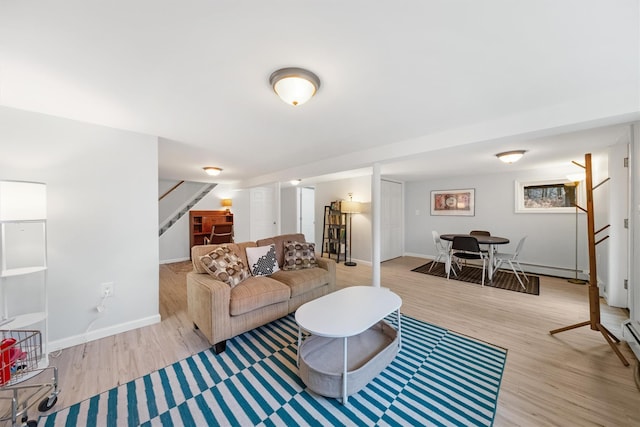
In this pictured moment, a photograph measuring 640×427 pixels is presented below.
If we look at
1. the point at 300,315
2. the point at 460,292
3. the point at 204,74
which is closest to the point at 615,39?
the point at 204,74

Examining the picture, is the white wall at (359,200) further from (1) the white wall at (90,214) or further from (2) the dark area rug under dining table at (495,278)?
(1) the white wall at (90,214)

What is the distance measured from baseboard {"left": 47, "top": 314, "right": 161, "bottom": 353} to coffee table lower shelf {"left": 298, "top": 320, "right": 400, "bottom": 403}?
195 cm

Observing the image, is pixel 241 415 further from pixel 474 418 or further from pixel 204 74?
pixel 204 74

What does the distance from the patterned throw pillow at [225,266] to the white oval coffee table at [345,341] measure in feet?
2.94

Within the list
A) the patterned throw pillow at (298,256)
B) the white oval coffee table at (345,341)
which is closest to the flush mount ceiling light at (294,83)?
the white oval coffee table at (345,341)

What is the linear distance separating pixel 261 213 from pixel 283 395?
600cm

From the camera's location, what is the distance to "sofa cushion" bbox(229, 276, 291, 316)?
7.08 feet

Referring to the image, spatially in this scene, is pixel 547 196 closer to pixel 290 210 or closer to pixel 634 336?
pixel 634 336

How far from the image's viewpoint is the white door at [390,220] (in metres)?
5.71

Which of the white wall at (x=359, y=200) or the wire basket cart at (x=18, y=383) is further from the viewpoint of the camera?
the white wall at (x=359, y=200)

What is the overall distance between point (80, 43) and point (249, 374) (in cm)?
237

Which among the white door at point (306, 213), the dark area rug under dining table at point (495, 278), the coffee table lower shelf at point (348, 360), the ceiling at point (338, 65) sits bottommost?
the dark area rug under dining table at point (495, 278)

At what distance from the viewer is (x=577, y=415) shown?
145 centimetres

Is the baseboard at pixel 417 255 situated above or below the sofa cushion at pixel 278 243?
below
